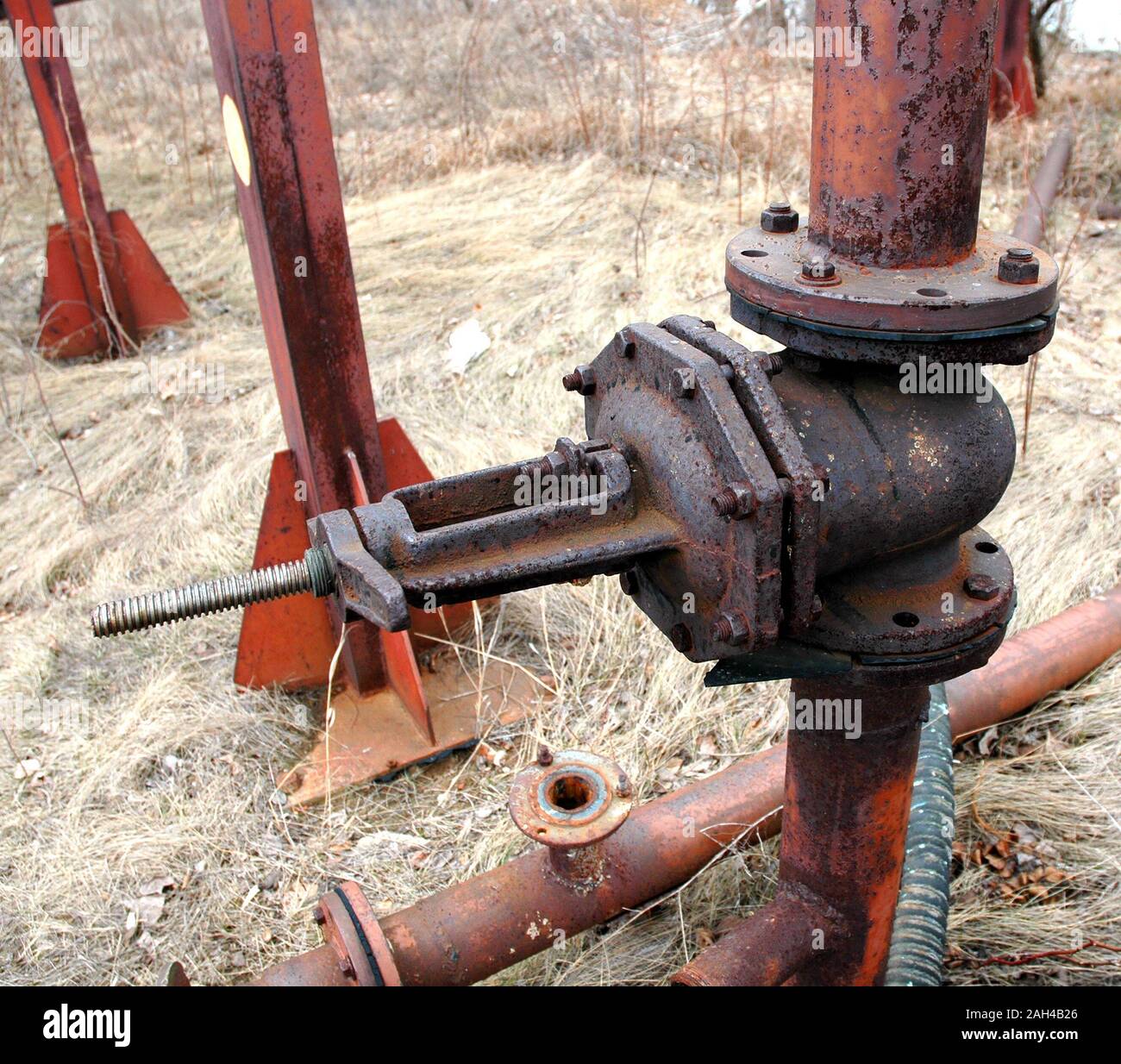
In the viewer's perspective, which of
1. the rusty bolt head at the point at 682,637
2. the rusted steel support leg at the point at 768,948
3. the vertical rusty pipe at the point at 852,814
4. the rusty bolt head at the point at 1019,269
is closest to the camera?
the rusty bolt head at the point at 1019,269

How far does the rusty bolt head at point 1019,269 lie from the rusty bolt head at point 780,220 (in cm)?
32

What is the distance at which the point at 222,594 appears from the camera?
130 cm

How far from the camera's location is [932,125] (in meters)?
1.12

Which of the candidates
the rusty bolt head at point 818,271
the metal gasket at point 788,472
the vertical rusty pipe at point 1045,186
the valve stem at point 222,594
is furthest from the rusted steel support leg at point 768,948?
the vertical rusty pipe at point 1045,186

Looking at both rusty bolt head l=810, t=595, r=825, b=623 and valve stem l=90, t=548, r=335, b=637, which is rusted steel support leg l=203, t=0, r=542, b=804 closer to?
valve stem l=90, t=548, r=335, b=637

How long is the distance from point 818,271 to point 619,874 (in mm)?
1346

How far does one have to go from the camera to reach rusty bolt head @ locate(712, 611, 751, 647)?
110 cm

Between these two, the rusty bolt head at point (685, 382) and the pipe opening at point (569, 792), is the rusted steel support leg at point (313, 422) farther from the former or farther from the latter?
the rusty bolt head at point (685, 382)

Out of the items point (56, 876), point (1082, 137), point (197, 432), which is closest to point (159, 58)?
point (197, 432)

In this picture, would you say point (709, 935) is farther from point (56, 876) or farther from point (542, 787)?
point (56, 876)

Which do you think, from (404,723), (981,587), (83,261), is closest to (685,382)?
(981,587)

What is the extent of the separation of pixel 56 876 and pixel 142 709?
0.59 metres

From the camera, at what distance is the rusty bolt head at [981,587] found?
4.43ft

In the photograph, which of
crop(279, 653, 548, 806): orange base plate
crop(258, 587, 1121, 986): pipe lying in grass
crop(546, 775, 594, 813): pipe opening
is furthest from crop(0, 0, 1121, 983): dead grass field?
crop(546, 775, 594, 813): pipe opening
